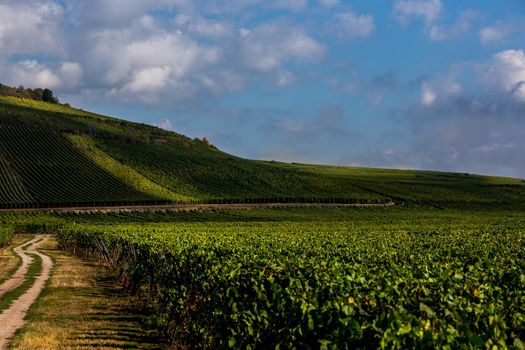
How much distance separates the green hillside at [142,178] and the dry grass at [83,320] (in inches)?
3332

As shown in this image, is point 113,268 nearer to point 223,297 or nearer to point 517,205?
point 223,297

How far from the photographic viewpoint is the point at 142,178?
12975 cm

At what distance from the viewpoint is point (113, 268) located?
1384 inches

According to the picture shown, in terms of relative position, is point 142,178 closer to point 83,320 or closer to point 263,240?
point 263,240

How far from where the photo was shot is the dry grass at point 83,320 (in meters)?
17.0

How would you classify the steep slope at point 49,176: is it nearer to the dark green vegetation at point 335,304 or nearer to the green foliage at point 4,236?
the green foliage at point 4,236

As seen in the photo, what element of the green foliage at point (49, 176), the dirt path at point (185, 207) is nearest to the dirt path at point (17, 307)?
the dirt path at point (185, 207)

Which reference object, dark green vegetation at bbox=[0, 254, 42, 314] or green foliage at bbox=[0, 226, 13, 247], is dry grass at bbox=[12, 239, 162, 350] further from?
green foliage at bbox=[0, 226, 13, 247]

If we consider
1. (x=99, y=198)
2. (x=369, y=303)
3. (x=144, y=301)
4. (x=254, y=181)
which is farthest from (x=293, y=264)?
(x=254, y=181)

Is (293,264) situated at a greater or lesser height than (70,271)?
greater

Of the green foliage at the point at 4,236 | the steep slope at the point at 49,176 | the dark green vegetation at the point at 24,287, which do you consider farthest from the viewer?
the steep slope at the point at 49,176

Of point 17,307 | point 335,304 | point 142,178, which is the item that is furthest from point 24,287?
point 142,178

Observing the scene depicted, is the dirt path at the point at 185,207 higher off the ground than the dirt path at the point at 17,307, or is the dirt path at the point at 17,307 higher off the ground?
the dirt path at the point at 185,207

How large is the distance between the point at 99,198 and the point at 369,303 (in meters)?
109
